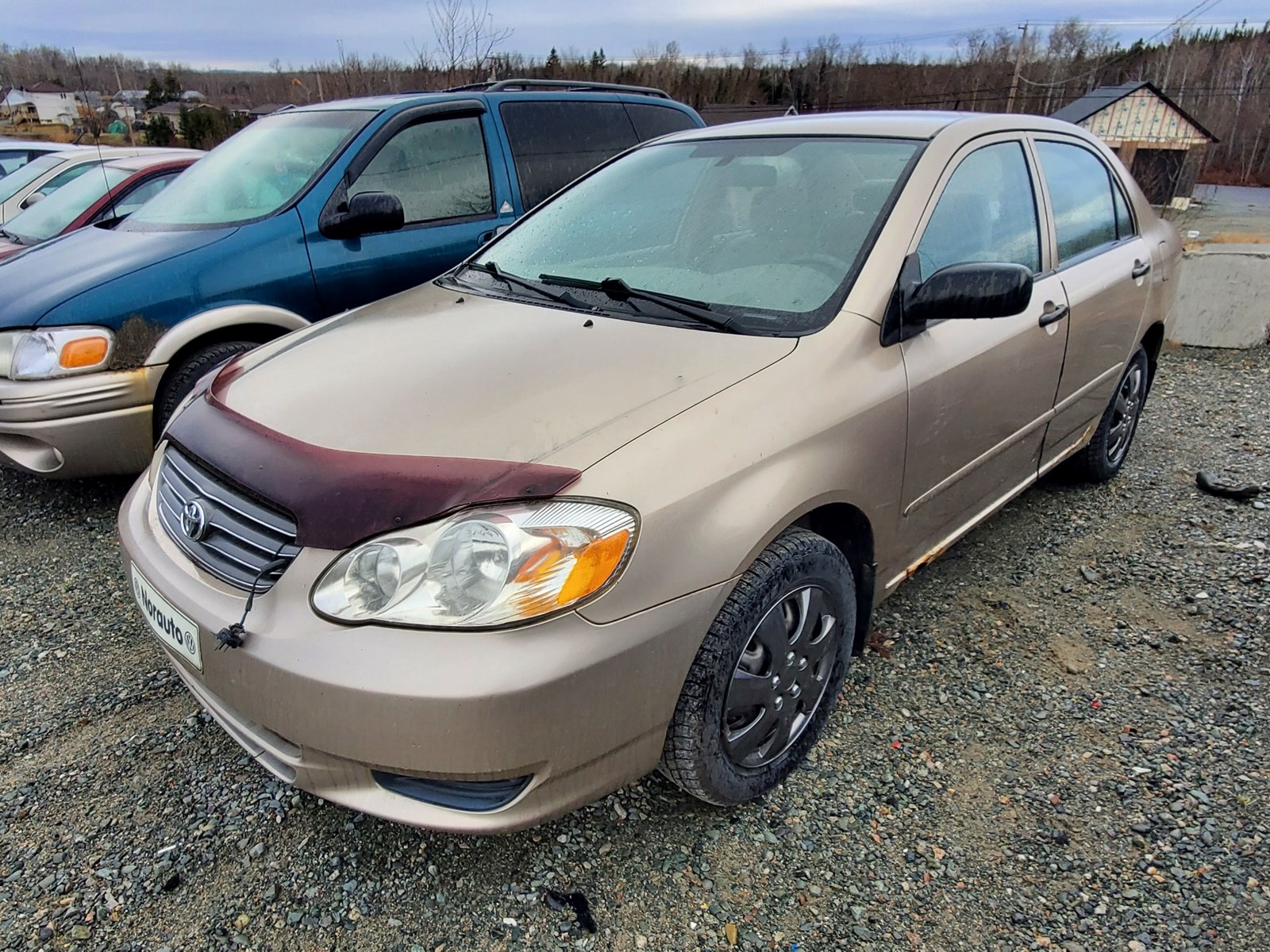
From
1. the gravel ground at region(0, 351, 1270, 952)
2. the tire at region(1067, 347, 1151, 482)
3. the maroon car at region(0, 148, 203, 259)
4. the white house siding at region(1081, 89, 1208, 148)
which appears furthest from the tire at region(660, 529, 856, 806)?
the white house siding at region(1081, 89, 1208, 148)

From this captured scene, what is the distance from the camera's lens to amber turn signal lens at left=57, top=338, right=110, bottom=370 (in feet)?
11.0

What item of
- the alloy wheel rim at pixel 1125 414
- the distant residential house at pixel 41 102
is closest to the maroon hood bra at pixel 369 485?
the alloy wheel rim at pixel 1125 414

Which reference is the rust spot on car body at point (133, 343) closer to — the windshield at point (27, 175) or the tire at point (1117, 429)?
the tire at point (1117, 429)

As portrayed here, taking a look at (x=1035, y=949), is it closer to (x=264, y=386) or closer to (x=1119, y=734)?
(x=1119, y=734)

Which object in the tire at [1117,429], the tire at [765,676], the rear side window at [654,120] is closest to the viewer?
the tire at [765,676]

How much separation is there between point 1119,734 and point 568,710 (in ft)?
5.86

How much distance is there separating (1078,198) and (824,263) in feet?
5.66

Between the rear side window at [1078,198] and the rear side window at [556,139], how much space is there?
98.7 inches

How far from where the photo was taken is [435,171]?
4344 millimetres

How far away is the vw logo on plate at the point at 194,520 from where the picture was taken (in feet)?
6.07

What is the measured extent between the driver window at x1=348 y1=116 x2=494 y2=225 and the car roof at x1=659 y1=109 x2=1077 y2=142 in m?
1.68

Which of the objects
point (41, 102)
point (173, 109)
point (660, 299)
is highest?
point (41, 102)

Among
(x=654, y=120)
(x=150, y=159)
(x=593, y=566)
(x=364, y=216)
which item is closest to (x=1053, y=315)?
(x=593, y=566)

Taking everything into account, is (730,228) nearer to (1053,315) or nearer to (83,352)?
(1053,315)
